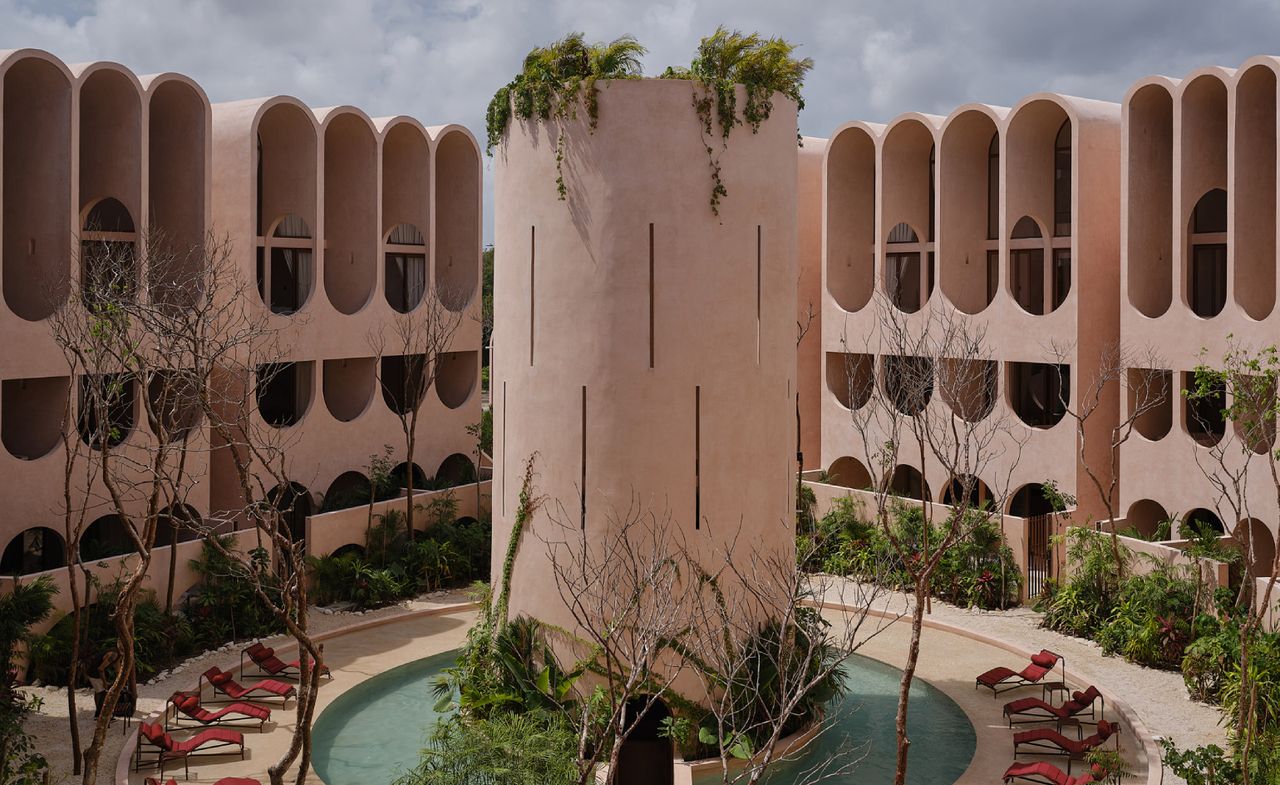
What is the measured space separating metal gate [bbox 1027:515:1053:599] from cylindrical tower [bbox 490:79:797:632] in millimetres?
9685

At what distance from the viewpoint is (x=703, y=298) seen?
16.9 meters

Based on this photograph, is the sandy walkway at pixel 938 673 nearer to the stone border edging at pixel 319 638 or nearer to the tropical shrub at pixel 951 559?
the stone border edging at pixel 319 638

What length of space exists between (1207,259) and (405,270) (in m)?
19.3

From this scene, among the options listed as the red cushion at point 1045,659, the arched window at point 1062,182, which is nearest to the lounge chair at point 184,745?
the red cushion at point 1045,659

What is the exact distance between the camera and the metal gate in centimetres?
2497

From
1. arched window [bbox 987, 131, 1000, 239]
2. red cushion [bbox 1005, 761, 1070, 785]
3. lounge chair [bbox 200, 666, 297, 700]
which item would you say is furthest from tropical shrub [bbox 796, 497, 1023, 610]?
lounge chair [bbox 200, 666, 297, 700]

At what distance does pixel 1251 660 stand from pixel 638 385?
9.95 metres

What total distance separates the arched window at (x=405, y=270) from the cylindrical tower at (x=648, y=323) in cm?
1461

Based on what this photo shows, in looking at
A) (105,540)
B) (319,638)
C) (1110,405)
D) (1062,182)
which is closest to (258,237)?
(105,540)

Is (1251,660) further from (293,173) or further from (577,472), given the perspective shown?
(293,173)

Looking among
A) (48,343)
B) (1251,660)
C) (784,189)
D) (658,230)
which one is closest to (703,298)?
(658,230)

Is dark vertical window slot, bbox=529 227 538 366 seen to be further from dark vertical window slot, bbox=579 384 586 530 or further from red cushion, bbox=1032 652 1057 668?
red cushion, bbox=1032 652 1057 668

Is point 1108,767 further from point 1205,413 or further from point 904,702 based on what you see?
point 1205,413

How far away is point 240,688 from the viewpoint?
19266 mm
